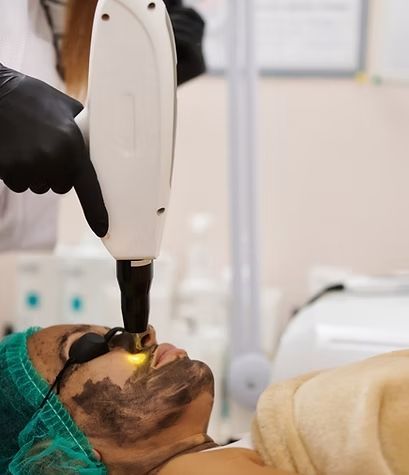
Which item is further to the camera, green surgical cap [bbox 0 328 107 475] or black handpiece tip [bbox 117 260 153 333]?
green surgical cap [bbox 0 328 107 475]

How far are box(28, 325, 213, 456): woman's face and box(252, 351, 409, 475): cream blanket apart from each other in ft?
0.36

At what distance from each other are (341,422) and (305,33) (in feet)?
4.34

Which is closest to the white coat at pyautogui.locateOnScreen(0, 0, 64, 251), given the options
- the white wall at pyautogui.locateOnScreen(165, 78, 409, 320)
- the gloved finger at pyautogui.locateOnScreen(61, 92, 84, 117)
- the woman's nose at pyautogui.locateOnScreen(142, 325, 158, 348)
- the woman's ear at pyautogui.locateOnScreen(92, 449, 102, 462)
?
the gloved finger at pyautogui.locateOnScreen(61, 92, 84, 117)

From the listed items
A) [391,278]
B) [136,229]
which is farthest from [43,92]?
[391,278]

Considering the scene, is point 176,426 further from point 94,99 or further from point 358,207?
point 358,207

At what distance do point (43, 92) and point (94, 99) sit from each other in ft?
0.21

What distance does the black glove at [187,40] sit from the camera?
1444mm

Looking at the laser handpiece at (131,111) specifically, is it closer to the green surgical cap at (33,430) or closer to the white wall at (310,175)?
the green surgical cap at (33,430)

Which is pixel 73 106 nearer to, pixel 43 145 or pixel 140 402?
pixel 43 145

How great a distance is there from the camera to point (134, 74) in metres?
0.93

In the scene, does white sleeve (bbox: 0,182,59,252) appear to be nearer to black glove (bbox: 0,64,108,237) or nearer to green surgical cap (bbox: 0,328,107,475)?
green surgical cap (bbox: 0,328,107,475)

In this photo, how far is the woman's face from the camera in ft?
3.83

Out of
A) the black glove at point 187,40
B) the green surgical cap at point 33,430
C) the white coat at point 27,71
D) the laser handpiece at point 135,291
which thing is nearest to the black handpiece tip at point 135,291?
the laser handpiece at point 135,291

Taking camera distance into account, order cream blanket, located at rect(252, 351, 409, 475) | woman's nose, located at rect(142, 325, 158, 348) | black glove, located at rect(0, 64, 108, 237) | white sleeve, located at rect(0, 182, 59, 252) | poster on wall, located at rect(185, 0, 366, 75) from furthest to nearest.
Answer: poster on wall, located at rect(185, 0, 366, 75) < white sleeve, located at rect(0, 182, 59, 252) < woman's nose, located at rect(142, 325, 158, 348) < cream blanket, located at rect(252, 351, 409, 475) < black glove, located at rect(0, 64, 108, 237)
